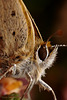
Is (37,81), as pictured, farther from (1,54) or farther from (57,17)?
(57,17)

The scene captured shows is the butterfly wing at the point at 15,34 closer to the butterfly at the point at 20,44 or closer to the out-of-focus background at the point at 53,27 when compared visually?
the butterfly at the point at 20,44

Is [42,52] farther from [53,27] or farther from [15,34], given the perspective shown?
[53,27]

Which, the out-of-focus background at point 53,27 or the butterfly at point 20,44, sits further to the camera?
the out-of-focus background at point 53,27

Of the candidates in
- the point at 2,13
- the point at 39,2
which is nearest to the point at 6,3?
the point at 2,13

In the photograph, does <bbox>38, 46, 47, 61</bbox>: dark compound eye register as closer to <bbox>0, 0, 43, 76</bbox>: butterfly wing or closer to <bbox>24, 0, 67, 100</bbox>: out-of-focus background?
<bbox>0, 0, 43, 76</bbox>: butterfly wing

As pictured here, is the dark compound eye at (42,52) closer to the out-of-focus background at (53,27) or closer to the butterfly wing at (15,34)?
the butterfly wing at (15,34)

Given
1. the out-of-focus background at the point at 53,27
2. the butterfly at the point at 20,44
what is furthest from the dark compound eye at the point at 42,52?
the out-of-focus background at the point at 53,27

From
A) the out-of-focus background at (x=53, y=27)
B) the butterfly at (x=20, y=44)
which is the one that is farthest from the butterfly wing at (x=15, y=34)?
the out-of-focus background at (x=53, y=27)

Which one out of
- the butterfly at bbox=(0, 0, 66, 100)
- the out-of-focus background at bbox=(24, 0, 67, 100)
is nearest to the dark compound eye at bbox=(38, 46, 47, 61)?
the butterfly at bbox=(0, 0, 66, 100)

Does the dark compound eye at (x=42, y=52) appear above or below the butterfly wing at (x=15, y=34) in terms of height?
below
